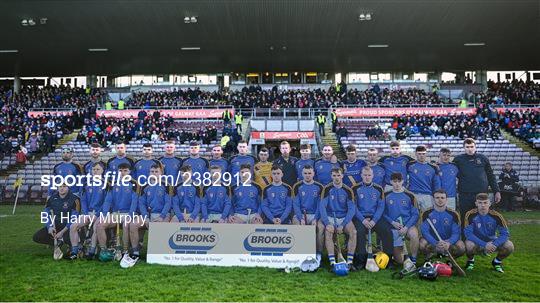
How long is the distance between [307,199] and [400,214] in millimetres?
1594

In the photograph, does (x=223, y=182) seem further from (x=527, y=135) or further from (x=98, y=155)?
(x=527, y=135)

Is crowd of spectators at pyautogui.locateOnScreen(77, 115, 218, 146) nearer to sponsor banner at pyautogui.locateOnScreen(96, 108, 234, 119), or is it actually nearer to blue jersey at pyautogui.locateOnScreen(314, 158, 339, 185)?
sponsor banner at pyautogui.locateOnScreen(96, 108, 234, 119)

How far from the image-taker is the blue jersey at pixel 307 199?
7.74 metres

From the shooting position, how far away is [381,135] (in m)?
22.2

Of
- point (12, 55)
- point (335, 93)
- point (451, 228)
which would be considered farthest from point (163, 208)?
point (12, 55)

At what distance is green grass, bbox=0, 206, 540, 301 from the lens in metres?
5.75

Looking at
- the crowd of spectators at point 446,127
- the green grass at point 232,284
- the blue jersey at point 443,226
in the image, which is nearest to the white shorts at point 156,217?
the green grass at point 232,284

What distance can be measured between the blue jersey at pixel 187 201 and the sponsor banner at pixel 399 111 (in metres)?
20.2

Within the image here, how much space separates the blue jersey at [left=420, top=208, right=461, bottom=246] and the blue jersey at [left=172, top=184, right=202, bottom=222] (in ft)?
12.9

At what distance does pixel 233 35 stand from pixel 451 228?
2234cm

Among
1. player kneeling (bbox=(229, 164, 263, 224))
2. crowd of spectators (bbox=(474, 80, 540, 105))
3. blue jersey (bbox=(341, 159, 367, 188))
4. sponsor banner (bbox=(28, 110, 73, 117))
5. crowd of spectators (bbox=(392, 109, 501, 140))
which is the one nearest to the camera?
player kneeling (bbox=(229, 164, 263, 224))

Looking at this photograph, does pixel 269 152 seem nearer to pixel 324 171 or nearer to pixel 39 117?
pixel 324 171

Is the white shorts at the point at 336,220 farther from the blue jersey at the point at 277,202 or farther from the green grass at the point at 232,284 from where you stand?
the green grass at the point at 232,284

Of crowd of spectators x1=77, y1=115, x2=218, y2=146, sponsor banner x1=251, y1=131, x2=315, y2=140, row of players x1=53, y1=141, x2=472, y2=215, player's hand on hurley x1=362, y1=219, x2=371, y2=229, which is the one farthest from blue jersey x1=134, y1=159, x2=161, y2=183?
sponsor banner x1=251, y1=131, x2=315, y2=140
